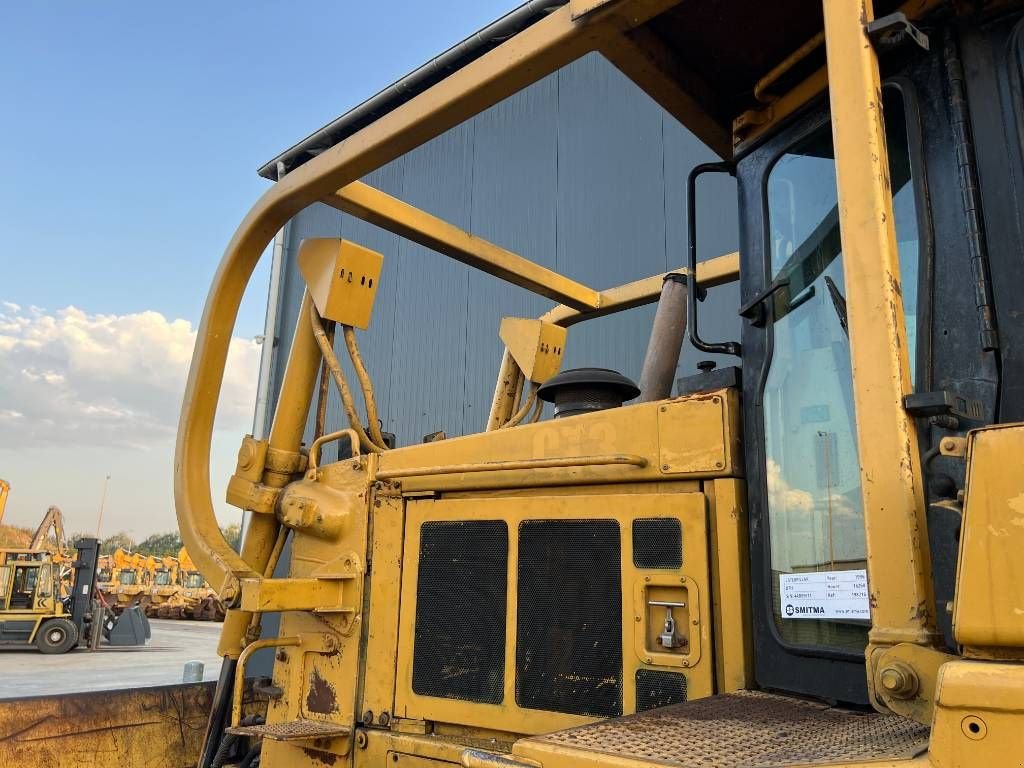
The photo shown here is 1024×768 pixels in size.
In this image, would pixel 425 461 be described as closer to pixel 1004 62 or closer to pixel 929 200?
pixel 929 200

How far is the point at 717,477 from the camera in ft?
7.32

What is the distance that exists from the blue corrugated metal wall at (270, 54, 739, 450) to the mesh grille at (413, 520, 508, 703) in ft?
19.0

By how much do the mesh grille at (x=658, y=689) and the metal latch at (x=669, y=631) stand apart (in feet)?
0.25

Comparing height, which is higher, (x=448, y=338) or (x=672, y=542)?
(x=448, y=338)

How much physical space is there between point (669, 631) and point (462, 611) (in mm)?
795

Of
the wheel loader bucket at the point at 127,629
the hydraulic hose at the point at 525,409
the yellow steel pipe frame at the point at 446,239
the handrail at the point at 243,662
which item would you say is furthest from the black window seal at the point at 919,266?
the wheel loader bucket at the point at 127,629

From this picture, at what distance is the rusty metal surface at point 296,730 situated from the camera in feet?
8.98

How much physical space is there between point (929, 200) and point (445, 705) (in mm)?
2066

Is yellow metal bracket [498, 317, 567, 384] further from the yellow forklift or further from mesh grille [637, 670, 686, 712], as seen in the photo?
the yellow forklift

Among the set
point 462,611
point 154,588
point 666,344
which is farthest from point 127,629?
point 666,344

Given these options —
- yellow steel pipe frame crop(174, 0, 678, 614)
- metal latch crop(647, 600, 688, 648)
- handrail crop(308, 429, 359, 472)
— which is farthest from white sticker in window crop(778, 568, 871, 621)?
handrail crop(308, 429, 359, 472)

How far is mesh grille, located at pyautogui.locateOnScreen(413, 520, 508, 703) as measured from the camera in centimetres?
264

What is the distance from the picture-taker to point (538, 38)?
2219 mm

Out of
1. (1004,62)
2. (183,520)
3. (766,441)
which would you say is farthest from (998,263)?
(183,520)
